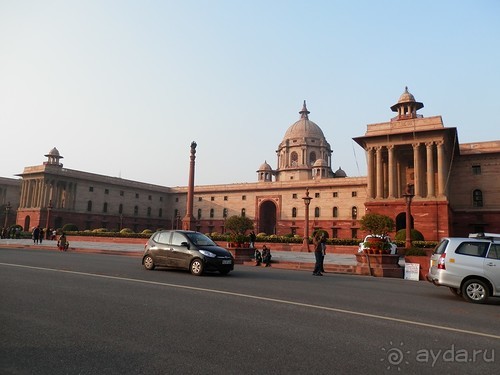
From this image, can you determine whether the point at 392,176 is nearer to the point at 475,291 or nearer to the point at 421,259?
the point at 421,259

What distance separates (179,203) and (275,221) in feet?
68.1

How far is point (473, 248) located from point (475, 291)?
1.07m

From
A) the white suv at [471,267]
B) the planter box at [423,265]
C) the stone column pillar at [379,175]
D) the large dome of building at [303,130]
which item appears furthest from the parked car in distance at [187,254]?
the large dome of building at [303,130]

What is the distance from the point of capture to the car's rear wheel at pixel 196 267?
39.9ft

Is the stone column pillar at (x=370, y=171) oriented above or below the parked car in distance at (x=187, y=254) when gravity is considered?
above

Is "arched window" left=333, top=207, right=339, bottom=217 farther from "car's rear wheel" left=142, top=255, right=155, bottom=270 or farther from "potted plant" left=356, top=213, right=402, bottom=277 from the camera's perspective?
"car's rear wheel" left=142, top=255, right=155, bottom=270

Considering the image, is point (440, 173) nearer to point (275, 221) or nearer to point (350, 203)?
point (350, 203)

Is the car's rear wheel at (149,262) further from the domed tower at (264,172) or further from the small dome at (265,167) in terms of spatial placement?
the small dome at (265,167)

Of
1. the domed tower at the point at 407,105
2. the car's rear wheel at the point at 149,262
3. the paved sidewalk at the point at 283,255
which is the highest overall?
the domed tower at the point at 407,105

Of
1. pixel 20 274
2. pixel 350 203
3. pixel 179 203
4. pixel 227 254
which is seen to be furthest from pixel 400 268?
pixel 179 203

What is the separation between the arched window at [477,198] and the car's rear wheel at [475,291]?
40596 mm

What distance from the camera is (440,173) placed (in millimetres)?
38594

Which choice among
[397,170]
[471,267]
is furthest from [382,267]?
[397,170]

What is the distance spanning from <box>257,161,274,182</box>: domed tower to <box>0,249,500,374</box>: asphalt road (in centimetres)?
7019
